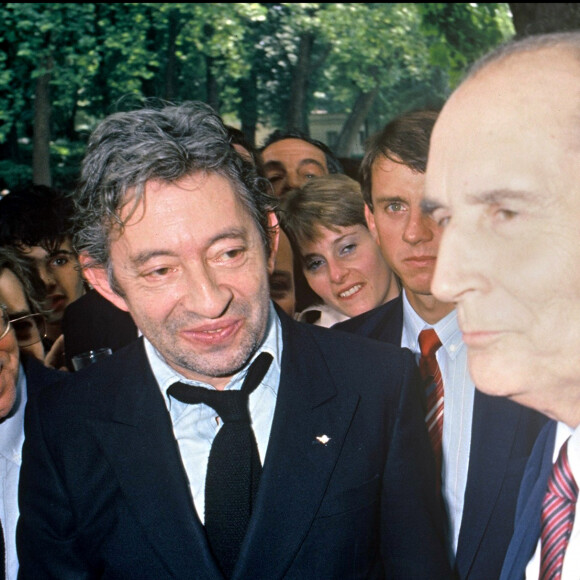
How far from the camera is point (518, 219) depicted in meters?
1.23

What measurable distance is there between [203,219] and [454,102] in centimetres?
95

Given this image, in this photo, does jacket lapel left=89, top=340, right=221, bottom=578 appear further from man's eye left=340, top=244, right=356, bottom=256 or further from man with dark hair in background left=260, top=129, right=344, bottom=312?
man with dark hair in background left=260, top=129, right=344, bottom=312

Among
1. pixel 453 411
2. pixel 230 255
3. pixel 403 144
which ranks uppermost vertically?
pixel 403 144

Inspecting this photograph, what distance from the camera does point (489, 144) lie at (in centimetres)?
124

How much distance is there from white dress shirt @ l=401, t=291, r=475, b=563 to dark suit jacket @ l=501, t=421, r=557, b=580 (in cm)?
74

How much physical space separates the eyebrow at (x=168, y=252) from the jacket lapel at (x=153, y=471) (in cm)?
40

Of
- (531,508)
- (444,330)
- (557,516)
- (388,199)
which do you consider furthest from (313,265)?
(557,516)

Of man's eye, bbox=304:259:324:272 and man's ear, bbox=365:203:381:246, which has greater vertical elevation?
man's ear, bbox=365:203:381:246

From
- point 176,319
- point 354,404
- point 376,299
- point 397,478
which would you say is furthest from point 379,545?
point 376,299

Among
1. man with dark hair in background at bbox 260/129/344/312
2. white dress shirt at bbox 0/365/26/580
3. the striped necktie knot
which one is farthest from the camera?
man with dark hair in background at bbox 260/129/344/312

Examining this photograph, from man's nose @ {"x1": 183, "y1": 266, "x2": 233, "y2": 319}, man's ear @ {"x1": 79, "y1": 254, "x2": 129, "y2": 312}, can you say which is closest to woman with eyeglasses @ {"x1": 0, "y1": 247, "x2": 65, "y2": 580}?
man's ear @ {"x1": 79, "y1": 254, "x2": 129, "y2": 312}

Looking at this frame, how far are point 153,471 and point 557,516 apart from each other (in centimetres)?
116

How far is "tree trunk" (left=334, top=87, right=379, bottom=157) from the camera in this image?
2284 centimetres

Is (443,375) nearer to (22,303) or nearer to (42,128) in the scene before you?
(22,303)
